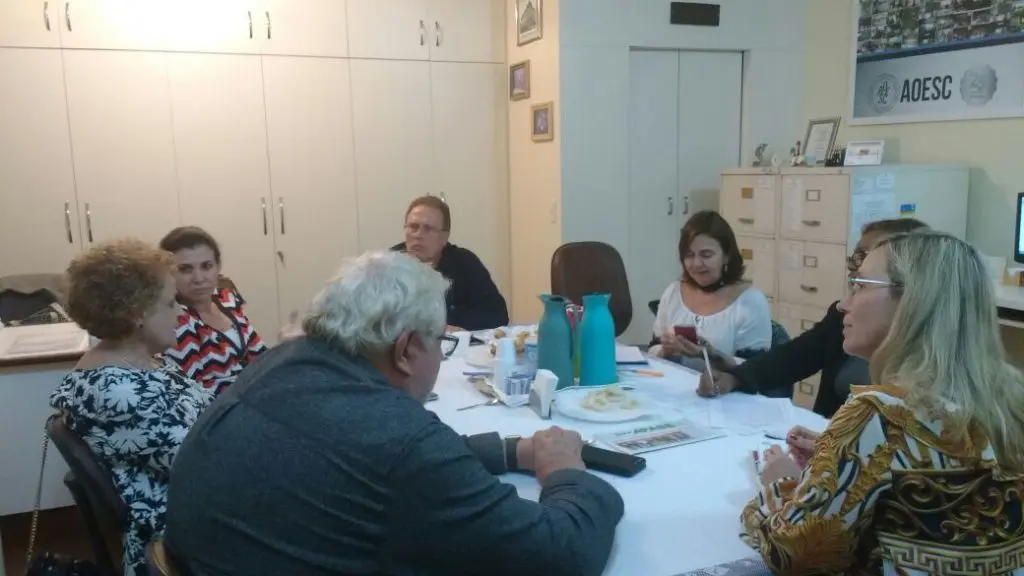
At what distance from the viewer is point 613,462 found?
1.60 meters

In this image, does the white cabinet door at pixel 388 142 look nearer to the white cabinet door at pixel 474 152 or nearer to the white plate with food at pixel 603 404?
the white cabinet door at pixel 474 152

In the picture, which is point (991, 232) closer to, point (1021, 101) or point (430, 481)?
point (1021, 101)

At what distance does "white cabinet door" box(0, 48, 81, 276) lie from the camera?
3881mm

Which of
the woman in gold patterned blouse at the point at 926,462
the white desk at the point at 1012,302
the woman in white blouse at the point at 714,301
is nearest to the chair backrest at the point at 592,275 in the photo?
the woman in white blouse at the point at 714,301

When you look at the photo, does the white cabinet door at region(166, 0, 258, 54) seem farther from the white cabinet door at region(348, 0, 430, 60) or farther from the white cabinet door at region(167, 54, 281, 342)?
the white cabinet door at region(348, 0, 430, 60)

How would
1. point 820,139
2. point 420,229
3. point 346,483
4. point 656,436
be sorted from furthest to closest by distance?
point 820,139, point 420,229, point 656,436, point 346,483

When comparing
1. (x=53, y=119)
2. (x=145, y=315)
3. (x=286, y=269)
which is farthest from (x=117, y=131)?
(x=145, y=315)

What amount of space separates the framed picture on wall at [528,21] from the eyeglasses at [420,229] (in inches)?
63.9

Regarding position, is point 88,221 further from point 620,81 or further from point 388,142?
point 620,81

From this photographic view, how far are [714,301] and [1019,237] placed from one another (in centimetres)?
171

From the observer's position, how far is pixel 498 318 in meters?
3.34

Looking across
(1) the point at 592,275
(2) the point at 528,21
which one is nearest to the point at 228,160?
(2) the point at 528,21

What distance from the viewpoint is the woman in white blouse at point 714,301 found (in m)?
2.65

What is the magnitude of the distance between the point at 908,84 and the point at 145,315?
3804 millimetres
